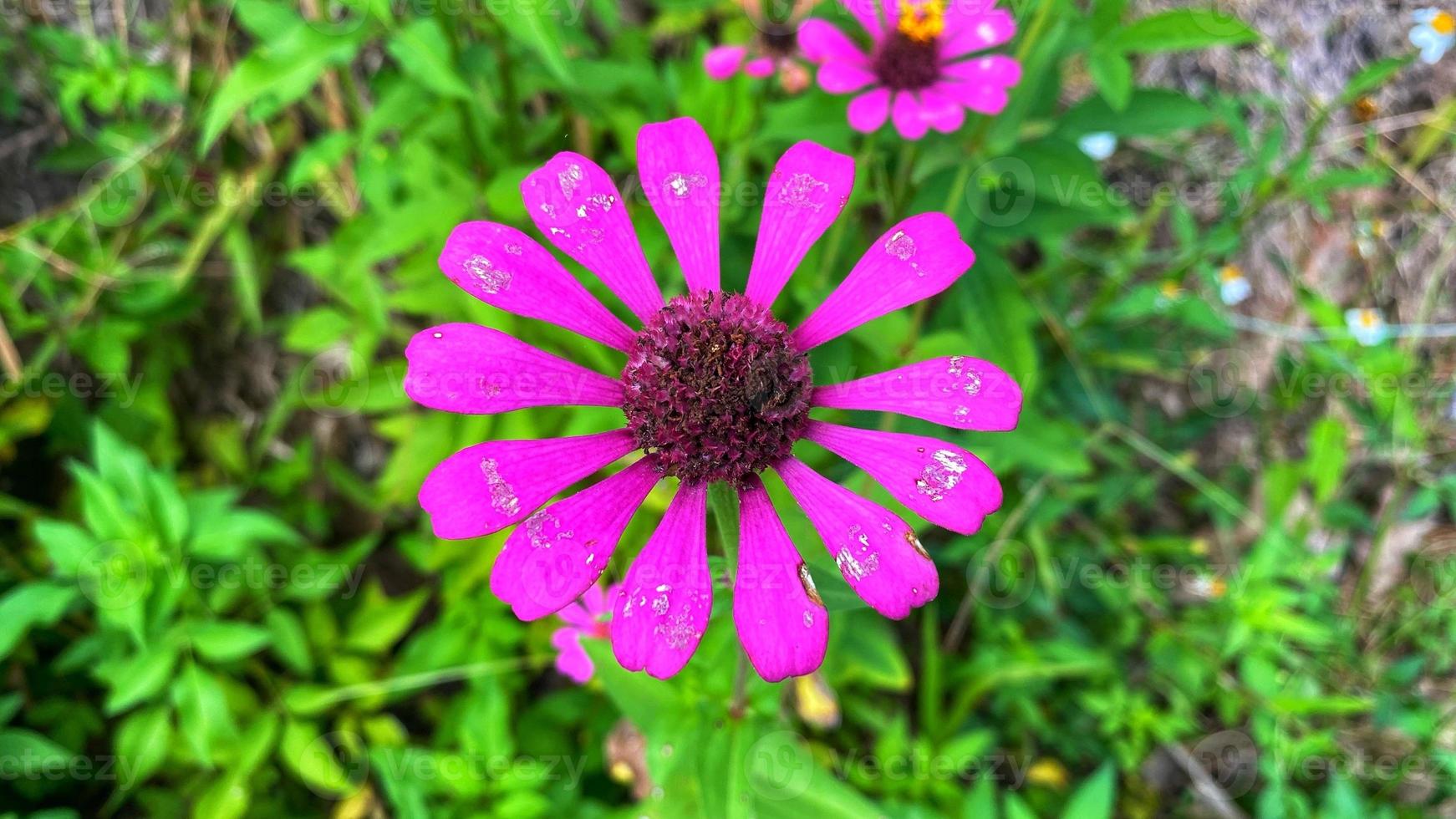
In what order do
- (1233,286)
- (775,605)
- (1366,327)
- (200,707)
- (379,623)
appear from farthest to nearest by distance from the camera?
1. (1233,286)
2. (1366,327)
3. (379,623)
4. (200,707)
5. (775,605)

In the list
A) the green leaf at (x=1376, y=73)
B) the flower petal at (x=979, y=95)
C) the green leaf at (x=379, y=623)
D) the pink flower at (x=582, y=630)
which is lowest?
the green leaf at (x=379, y=623)

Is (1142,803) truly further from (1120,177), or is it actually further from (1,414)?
(1,414)

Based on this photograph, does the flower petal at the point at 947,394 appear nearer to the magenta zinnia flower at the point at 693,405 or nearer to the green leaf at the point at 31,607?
the magenta zinnia flower at the point at 693,405

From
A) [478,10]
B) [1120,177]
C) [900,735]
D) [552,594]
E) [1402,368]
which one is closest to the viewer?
[552,594]

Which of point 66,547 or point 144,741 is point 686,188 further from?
point 144,741

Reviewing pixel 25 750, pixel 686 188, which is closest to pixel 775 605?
pixel 686 188

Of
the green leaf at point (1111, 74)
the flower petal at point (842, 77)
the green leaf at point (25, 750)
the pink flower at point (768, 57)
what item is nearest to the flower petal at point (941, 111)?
the flower petal at point (842, 77)

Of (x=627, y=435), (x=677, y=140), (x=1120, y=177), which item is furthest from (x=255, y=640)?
(x=1120, y=177)
